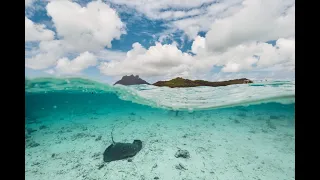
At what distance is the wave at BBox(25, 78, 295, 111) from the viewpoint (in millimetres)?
15549

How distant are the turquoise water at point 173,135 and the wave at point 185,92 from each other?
0.07 meters

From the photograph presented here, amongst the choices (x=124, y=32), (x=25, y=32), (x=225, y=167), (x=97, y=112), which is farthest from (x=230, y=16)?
(x=97, y=112)

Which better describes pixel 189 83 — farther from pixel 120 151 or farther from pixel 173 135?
pixel 120 151

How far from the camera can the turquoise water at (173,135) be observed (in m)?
10.5

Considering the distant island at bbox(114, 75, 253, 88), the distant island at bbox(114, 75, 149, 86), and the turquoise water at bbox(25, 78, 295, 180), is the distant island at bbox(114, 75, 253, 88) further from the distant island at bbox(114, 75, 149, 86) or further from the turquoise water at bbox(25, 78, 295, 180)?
the turquoise water at bbox(25, 78, 295, 180)

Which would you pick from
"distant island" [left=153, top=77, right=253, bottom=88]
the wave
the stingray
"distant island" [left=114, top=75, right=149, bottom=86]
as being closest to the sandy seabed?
the stingray

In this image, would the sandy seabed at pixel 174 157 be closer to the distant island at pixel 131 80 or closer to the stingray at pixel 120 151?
the stingray at pixel 120 151

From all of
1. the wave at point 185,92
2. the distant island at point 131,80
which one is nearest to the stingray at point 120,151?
the distant island at point 131,80

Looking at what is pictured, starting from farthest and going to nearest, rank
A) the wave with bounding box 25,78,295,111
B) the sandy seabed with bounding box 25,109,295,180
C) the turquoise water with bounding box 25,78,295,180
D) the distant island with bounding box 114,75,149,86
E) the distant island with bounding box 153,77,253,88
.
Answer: the wave with bounding box 25,78,295,111 < the distant island with bounding box 114,75,149,86 < the distant island with bounding box 153,77,253,88 < the turquoise water with bounding box 25,78,295,180 < the sandy seabed with bounding box 25,109,295,180

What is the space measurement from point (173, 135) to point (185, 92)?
3.77 m

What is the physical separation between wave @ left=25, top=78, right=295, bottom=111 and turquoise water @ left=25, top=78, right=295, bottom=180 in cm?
7

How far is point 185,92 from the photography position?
16297mm

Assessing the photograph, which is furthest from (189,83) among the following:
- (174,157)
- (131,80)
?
(174,157)
